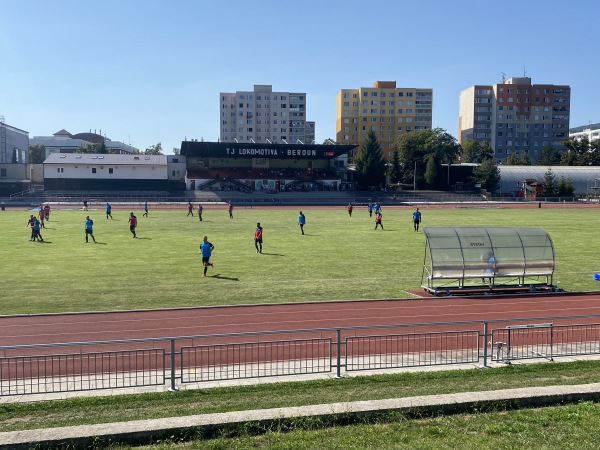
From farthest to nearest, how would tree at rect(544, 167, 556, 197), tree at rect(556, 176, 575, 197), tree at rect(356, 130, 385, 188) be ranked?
tree at rect(356, 130, 385, 188) < tree at rect(544, 167, 556, 197) < tree at rect(556, 176, 575, 197)

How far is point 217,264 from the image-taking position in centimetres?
2464

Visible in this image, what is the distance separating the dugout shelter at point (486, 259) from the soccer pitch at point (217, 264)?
53.8 inches

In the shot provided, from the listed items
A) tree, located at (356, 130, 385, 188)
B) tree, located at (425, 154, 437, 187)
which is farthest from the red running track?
tree, located at (425, 154, 437, 187)

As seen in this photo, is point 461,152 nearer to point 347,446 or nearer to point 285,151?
point 285,151

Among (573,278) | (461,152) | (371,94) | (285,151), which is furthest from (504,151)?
(573,278)

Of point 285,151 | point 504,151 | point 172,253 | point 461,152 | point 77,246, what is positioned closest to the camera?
point 172,253

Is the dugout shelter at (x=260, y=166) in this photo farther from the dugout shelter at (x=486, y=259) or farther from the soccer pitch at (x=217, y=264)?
the dugout shelter at (x=486, y=259)

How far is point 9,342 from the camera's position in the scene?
1323cm

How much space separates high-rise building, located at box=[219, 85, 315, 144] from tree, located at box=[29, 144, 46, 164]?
44255 mm

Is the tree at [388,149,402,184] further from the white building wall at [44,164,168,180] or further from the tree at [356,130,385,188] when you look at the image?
the white building wall at [44,164,168,180]

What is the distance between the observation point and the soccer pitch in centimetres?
1823

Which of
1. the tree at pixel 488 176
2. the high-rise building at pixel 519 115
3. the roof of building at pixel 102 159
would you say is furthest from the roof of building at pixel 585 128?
the roof of building at pixel 102 159

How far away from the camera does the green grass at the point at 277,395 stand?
8062 millimetres

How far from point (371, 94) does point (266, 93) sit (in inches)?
1021
